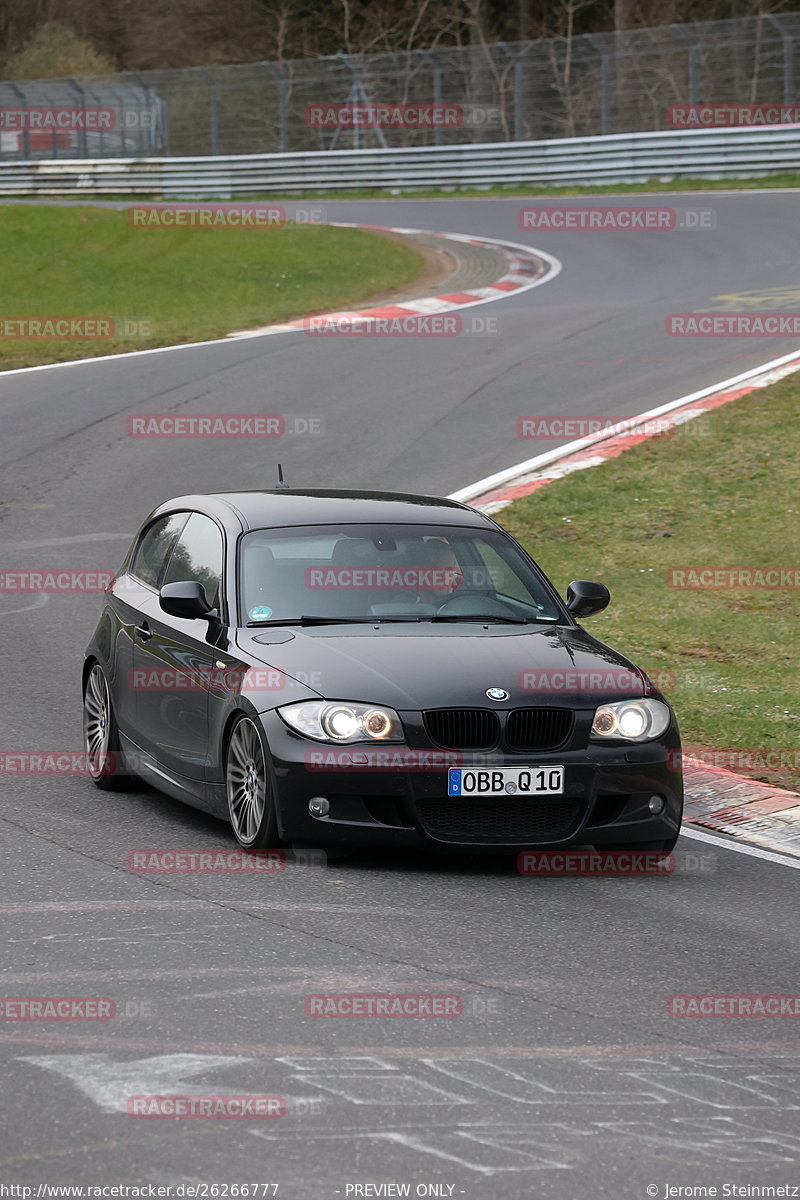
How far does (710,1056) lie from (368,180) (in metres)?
40.8

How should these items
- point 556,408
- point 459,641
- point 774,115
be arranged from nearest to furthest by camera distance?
point 459,641 → point 556,408 → point 774,115

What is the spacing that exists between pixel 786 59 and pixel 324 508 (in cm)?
3386

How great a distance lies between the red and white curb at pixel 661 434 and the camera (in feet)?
27.8

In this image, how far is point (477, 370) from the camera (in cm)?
2088

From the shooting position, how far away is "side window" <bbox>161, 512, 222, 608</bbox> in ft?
28.2

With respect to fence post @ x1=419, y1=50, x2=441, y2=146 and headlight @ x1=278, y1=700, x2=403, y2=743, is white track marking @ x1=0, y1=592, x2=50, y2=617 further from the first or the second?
fence post @ x1=419, y1=50, x2=441, y2=146

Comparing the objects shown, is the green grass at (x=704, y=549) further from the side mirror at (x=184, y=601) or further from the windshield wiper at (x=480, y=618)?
the side mirror at (x=184, y=601)

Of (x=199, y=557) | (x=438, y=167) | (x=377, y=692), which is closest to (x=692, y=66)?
(x=438, y=167)

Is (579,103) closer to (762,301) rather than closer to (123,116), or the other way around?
(123,116)

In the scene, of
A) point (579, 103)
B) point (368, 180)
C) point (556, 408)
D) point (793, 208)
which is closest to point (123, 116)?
point (368, 180)

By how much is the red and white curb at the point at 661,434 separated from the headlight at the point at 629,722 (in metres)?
0.94

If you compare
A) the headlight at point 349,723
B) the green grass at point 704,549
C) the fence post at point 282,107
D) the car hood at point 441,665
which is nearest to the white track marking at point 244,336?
the green grass at point 704,549

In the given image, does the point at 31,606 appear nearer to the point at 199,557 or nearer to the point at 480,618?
the point at 199,557

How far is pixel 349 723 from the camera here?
7316mm
